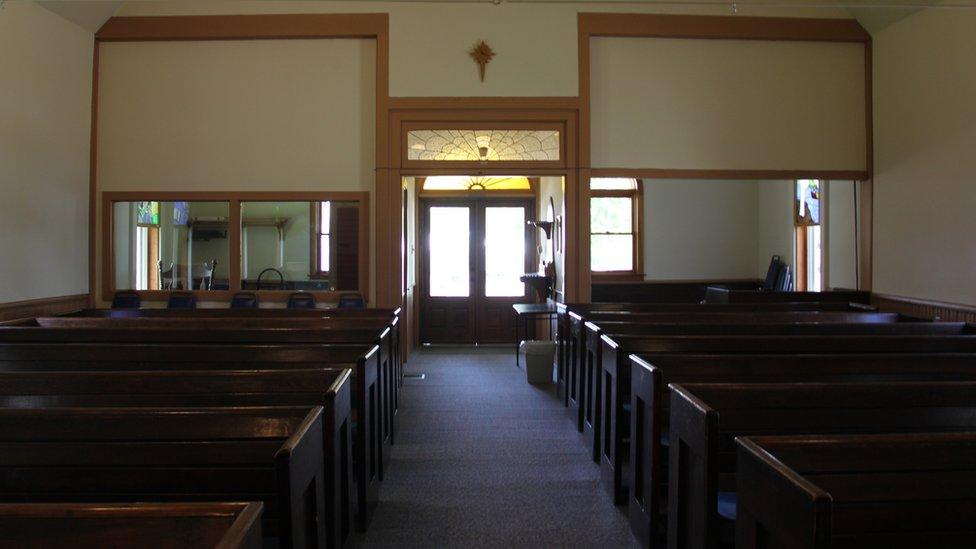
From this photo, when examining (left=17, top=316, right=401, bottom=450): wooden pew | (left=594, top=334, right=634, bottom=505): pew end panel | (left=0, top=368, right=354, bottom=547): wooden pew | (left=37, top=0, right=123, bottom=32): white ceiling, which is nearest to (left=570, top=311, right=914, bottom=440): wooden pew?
(left=594, top=334, right=634, bottom=505): pew end panel

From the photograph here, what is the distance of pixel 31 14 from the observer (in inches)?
184

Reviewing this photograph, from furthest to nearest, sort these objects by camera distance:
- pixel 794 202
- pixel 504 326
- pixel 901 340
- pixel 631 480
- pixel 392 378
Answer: pixel 504 326 < pixel 794 202 < pixel 392 378 < pixel 901 340 < pixel 631 480

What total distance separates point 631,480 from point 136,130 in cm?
519

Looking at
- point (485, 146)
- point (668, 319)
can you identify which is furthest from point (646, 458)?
point (485, 146)

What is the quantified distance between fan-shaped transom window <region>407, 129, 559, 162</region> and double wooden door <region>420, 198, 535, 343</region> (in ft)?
7.76

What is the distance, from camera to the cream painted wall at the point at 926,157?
447 cm

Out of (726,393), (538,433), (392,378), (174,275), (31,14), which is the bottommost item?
(538,433)

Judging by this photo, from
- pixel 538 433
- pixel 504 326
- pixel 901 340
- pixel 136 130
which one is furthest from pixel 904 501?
pixel 504 326

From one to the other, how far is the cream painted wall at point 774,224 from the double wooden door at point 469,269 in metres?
3.04

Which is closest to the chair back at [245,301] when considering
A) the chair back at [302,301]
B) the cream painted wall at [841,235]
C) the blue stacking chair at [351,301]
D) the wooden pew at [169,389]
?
the chair back at [302,301]

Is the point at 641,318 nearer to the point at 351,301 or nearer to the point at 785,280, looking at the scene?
the point at 351,301

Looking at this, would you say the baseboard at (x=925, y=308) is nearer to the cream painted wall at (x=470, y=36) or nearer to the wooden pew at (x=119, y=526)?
the cream painted wall at (x=470, y=36)

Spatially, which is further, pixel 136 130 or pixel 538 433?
pixel 136 130

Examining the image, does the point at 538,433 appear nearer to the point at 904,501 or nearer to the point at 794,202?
the point at 904,501
